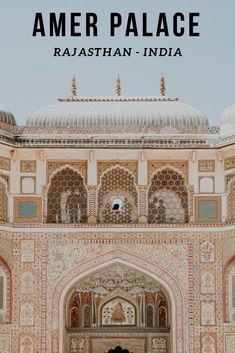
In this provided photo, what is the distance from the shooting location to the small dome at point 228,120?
2194cm

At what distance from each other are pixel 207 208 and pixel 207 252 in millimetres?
1032

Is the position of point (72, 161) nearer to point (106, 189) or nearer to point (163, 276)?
point (106, 189)

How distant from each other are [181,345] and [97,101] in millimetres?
6145

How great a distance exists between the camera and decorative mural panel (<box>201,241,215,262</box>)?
21.6 meters

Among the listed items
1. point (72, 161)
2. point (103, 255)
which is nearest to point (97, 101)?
point (72, 161)

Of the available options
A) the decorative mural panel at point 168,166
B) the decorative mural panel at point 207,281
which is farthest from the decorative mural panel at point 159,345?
the decorative mural panel at point 168,166

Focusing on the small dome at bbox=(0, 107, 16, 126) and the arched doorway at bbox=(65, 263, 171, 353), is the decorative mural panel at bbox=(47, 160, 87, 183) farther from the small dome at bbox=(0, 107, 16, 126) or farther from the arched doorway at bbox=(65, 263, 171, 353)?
the arched doorway at bbox=(65, 263, 171, 353)

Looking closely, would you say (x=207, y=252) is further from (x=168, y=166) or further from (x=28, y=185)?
(x=28, y=185)

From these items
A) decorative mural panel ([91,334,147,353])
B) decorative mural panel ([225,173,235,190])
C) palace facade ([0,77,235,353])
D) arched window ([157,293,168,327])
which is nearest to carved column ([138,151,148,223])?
palace facade ([0,77,235,353])

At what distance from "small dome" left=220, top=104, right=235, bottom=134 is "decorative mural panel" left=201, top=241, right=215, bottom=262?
104 inches

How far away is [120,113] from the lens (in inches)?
888

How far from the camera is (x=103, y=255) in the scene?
21.6 m

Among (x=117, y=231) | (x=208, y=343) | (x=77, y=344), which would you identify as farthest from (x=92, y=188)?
(x=208, y=343)

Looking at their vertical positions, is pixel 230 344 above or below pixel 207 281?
below
